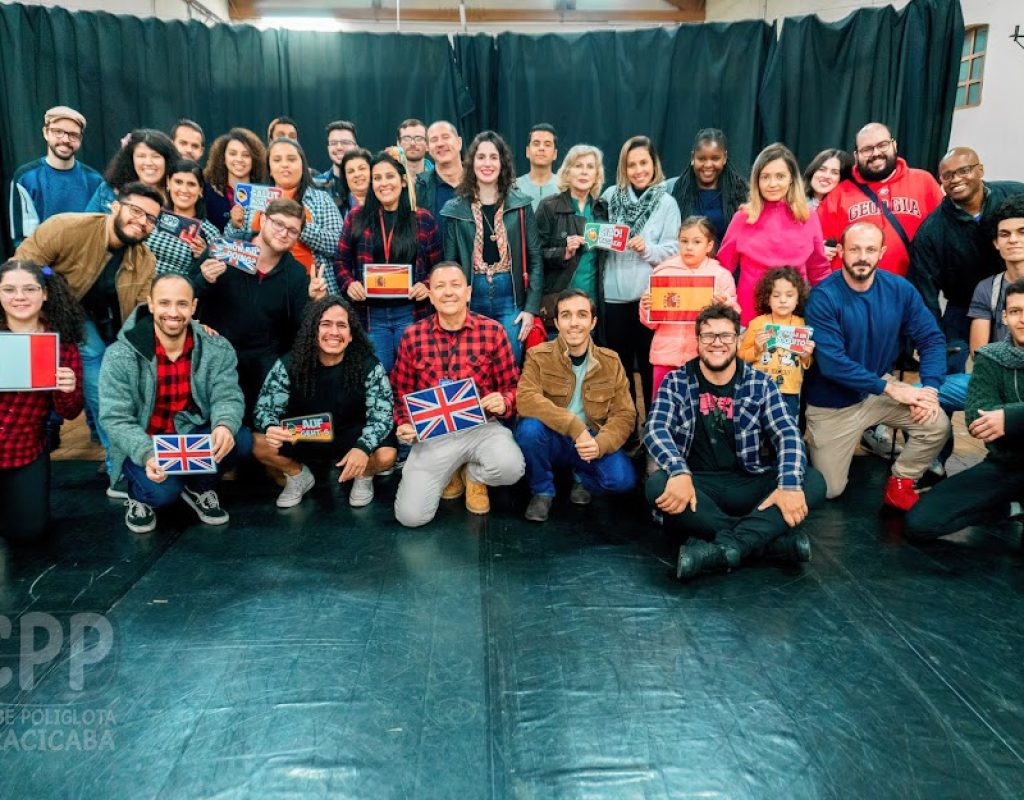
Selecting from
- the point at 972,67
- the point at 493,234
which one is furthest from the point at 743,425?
the point at 972,67

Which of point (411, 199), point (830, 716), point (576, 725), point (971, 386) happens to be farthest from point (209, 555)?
point (971, 386)

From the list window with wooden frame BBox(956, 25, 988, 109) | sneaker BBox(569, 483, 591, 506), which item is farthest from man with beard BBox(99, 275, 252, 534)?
window with wooden frame BBox(956, 25, 988, 109)

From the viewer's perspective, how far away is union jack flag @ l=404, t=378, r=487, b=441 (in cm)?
305

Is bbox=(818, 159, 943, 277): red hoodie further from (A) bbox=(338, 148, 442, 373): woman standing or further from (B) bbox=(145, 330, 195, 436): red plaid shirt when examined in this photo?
(B) bbox=(145, 330, 195, 436): red plaid shirt

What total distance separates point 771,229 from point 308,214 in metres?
2.40

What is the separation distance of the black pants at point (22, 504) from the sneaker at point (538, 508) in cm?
202

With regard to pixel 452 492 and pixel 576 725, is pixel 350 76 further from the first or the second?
pixel 576 725

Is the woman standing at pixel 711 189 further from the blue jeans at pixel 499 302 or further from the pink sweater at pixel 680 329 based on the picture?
the blue jeans at pixel 499 302

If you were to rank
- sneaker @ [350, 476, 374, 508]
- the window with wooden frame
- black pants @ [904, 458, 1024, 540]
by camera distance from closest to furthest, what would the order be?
1. black pants @ [904, 458, 1024, 540]
2. sneaker @ [350, 476, 374, 508]
3. the window with wooden frame

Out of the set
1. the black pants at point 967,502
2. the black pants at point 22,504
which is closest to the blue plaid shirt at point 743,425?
the black pants at point 967,502

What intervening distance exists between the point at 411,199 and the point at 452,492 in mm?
1554

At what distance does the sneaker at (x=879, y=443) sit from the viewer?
4.01 metres

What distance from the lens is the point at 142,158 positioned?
352 cm

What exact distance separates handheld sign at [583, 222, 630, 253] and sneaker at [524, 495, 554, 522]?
4.25 feet
